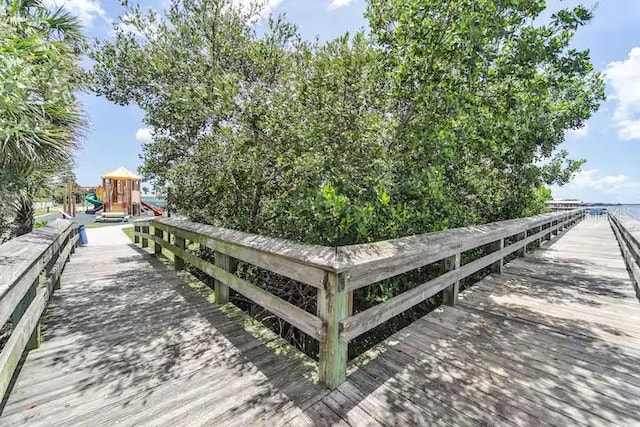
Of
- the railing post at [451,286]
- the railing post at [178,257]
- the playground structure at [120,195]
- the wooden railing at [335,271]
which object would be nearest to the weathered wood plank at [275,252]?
the wooden railing at [335,271]

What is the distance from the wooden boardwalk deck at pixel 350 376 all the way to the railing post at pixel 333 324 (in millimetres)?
98

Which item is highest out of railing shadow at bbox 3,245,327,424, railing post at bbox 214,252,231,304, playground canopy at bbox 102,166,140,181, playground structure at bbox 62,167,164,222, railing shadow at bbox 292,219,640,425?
playground canopy at bbox 102,166,140,181

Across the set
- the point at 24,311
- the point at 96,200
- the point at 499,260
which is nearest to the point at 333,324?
the point at 24,311

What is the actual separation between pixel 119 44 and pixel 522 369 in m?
6.76

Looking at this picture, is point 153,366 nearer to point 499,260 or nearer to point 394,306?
point 394,306

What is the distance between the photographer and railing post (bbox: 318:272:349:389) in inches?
78.9

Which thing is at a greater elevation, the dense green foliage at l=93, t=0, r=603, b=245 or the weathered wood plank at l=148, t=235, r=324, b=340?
the dense green foliage at l=93, t=0, r=603, b=245

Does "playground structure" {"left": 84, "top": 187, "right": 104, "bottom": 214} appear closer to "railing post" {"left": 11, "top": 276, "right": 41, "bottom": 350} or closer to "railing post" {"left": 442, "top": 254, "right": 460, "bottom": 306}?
"railing post" {"left": 11, "top": 276, "right": 41, "bottom": 350}

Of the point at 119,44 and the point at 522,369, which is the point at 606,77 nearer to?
the point at 522,369

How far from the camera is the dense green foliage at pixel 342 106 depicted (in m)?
3.15

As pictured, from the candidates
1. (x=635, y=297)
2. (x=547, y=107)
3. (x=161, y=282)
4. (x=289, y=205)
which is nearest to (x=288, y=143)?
(x=289, y=205)

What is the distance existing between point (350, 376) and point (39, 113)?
4.79 meters

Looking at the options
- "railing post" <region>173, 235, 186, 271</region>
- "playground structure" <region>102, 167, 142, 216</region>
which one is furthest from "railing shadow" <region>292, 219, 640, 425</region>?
"playground structure" <region>102, 167, 142, 216</region>

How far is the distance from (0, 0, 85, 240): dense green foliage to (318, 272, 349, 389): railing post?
8.80ft
